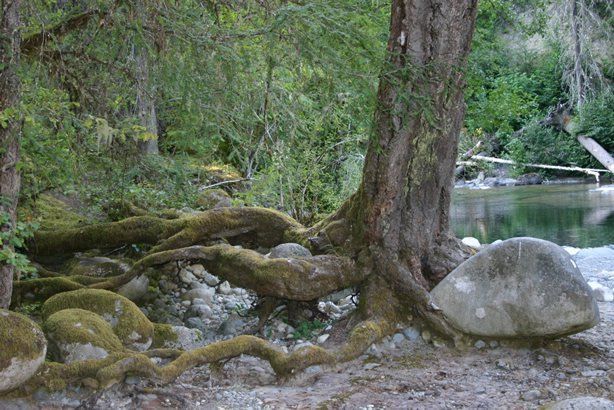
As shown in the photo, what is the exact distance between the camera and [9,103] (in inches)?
Result: 172

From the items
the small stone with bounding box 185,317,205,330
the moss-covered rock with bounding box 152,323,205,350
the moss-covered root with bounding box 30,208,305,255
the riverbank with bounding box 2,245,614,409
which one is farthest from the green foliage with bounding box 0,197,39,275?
the moss-covered root with bounding box 30,208,305,255

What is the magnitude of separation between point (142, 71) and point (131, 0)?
133 cm

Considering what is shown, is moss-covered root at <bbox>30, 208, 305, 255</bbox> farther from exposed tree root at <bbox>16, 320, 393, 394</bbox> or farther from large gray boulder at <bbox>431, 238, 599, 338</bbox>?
large gray boulder at <bbox>431, 238, 599, 338</bbox>

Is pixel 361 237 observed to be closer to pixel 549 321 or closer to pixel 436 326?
pixel 436 326

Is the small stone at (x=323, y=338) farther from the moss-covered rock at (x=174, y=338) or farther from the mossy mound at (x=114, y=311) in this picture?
the mossy mound at (x=114, y=311)

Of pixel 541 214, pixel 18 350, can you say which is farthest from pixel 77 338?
pixel 541 214

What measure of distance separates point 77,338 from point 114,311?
2.05ft

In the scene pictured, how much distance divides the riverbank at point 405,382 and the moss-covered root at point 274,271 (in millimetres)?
434

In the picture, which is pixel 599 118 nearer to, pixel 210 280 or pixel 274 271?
pixel 210 280

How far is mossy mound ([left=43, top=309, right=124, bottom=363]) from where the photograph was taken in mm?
4449

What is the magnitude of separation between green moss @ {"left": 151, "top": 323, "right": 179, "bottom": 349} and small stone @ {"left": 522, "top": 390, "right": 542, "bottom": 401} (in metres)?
2.56

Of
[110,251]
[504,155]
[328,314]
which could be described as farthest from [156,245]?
[504,155]

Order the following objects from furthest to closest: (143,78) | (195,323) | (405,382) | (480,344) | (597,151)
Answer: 1. (597,151)
2. (195,323)
3. (143,78)
4. (480,344)
5. (405,382)

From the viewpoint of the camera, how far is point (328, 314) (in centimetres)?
628
